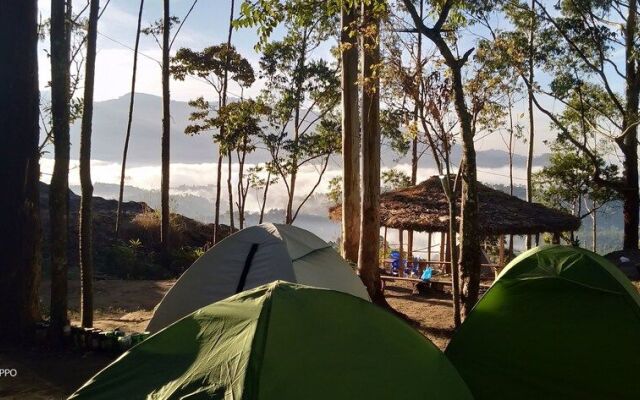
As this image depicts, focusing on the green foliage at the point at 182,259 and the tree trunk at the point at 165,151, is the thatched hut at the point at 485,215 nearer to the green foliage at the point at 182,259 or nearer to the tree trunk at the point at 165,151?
the green foliage at the point at 182,259

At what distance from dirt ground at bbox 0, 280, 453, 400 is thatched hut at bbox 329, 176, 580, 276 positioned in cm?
187

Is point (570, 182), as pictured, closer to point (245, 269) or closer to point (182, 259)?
point (182, 259)

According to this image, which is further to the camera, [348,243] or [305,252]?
[348,243]

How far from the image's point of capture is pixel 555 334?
454 cm

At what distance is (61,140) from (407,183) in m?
20.4

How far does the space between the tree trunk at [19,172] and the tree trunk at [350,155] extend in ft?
19.4

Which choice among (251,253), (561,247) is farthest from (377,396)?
(251,253)

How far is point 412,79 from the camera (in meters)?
8.93

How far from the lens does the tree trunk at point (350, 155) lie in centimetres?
1175

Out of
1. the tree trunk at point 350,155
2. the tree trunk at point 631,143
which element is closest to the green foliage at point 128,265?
the tree trunk at point 350,155

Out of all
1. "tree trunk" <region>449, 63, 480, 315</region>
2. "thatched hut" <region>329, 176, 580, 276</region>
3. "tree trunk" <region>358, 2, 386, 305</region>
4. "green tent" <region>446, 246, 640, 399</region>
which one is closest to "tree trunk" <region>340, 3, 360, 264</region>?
"tree trunk" <region>358, 2, 386, 305</region>

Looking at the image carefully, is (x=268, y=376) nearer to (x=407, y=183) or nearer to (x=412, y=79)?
(x=412, y=79)

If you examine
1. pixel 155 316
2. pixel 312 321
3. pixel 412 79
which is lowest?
pixel 155 316

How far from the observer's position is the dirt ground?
20.1 feet
